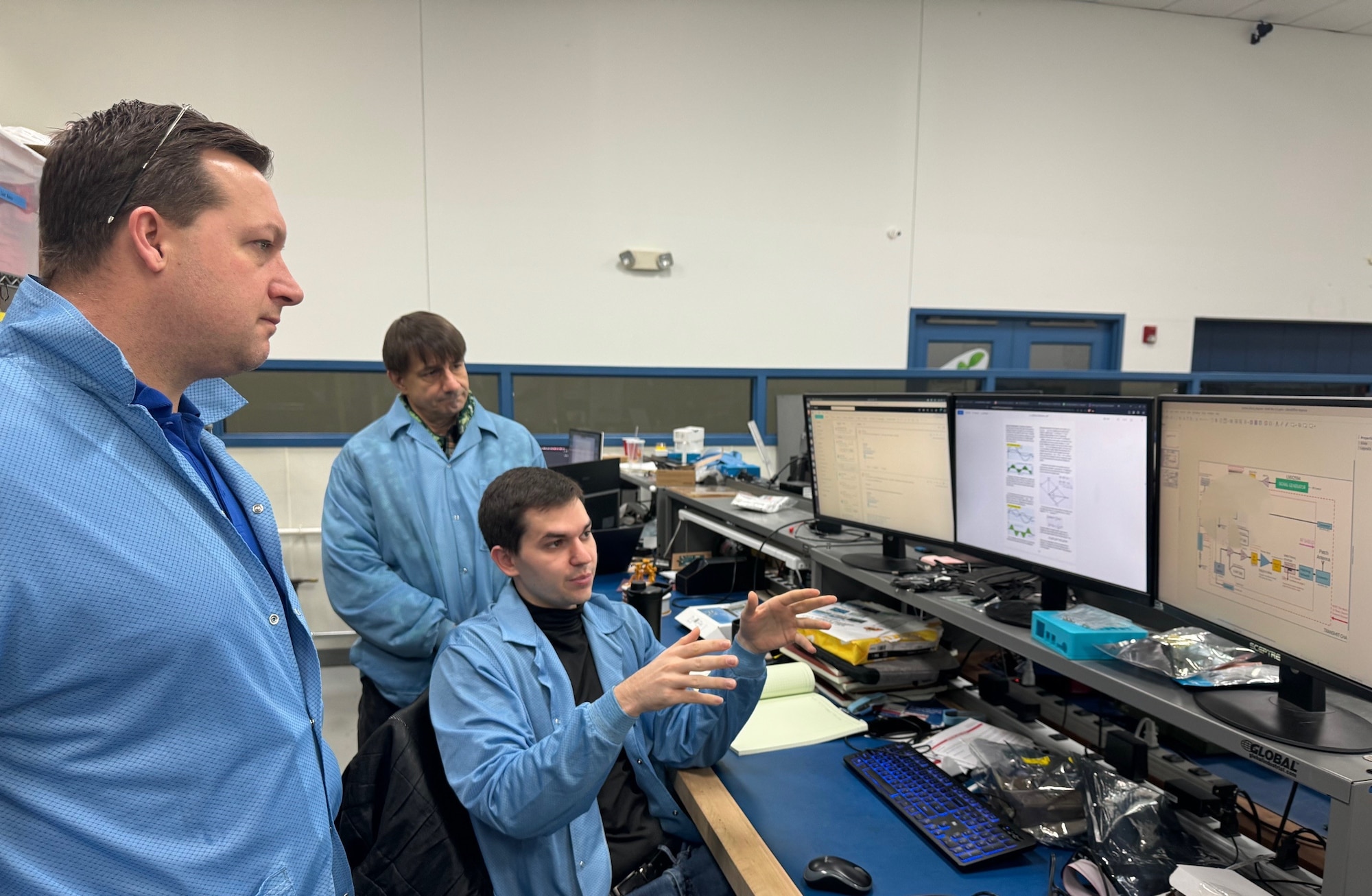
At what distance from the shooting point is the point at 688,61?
421 cm

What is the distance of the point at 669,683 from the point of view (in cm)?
101

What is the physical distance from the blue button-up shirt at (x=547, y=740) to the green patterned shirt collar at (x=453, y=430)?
728mm

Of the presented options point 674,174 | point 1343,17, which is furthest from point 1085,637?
point 1343,17

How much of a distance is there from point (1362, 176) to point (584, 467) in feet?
20.7

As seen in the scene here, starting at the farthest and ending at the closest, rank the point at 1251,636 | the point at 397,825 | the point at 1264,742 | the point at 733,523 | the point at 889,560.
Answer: the point at 733,523
the point at 889,560
the point at 397,825
the point at 1251,636
the point at 1264,742

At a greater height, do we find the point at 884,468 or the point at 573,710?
the point at 884,468

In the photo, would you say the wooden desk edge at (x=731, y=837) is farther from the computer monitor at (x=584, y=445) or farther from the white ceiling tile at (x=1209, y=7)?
the white ceiling tile at (x=1209, y=7)

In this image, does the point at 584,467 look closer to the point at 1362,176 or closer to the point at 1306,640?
the point at 1306,640

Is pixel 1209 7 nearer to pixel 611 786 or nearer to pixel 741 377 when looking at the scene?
pixel 741 377

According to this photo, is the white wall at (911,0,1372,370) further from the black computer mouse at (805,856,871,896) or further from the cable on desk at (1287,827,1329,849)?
the black computer mouse at (805,856,871,896)

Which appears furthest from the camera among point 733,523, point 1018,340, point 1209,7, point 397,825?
point 1018,340

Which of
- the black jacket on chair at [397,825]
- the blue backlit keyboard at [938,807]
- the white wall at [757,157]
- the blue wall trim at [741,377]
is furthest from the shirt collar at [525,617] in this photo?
the white wall at [757,157]

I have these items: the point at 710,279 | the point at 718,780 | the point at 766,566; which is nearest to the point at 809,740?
the point at 718,780

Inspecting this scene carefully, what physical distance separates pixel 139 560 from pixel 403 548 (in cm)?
116
